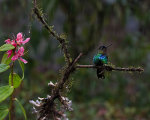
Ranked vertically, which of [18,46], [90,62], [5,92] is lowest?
[5,92]

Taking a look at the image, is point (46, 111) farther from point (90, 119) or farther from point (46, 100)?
point (90, 119)

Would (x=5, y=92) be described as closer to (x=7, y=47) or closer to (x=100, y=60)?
(x=7, y=47)

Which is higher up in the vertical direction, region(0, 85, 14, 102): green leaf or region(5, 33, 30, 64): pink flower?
region(5, 33, 30, 64): pink flower

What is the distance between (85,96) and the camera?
3.33 meters

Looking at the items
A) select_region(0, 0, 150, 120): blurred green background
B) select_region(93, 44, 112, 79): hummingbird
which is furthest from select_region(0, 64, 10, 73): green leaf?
select_region(0, 0, 150, 120): blurred green background

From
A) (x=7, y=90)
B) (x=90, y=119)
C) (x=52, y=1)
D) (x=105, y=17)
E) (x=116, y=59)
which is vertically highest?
(x=105, y=17)

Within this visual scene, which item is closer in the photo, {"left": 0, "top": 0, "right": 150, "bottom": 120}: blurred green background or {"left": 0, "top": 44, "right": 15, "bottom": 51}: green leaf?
{"left": 0, "top": 44, "right": 15, "bottom": 51}: green leaf

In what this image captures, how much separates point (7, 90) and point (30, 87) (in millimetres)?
2447

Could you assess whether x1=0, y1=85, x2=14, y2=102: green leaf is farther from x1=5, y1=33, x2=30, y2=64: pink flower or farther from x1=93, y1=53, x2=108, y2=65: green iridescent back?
x1=93, y1=53, x2=108, y2=65: green iridescent back

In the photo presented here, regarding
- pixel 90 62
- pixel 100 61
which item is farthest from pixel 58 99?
pixel 90 62

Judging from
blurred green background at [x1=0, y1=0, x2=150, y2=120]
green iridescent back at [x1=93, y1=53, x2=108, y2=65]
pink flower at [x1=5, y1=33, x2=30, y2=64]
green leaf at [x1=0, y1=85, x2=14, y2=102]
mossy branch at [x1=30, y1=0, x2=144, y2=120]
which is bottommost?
green leaf at [x1=0, y1=85, x2=14, y2=102]

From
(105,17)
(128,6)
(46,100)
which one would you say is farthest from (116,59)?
(46,100)

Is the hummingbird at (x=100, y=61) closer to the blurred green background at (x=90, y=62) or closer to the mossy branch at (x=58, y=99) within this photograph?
the mossy branch at (x=58, y=99)

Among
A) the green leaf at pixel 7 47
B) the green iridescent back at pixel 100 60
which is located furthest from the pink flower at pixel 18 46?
the green iridescent back at pixel 100 60
